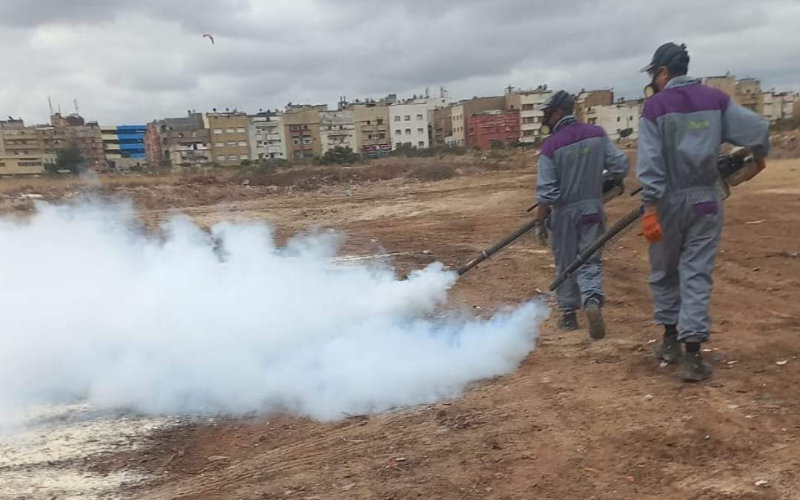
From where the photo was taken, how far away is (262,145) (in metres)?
82.1

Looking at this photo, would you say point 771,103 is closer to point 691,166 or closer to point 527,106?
point 527,106

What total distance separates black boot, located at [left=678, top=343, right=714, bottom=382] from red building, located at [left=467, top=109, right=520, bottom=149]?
75.5m

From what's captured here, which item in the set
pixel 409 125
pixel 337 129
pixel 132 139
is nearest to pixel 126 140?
pixel 132 139

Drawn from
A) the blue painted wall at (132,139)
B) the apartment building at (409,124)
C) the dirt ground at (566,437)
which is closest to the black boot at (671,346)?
the dirt ground at (566,437)

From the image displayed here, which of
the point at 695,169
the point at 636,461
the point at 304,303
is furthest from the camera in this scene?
the point at 304,303

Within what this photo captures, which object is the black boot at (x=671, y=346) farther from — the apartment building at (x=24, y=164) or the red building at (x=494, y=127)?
the red building at (x=494, y=127)

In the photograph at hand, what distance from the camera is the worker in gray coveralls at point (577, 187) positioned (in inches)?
204

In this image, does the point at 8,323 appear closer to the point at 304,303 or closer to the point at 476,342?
the point at 304,303

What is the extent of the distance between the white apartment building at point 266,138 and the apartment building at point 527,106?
32.0 meters

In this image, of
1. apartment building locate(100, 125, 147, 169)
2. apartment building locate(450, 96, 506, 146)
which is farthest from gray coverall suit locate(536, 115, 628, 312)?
apartment building locate(100, 125, 147, 169)

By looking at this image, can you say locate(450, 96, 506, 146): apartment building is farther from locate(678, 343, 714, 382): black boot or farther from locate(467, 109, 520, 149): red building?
locate(678, 343, 714, 382): black boot

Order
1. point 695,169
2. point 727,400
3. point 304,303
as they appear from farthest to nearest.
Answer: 1. point 304,303
2. point 695,169
3. point 727,400

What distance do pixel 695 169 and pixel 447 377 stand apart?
2.22 meters

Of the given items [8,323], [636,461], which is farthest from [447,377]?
[8,323]
